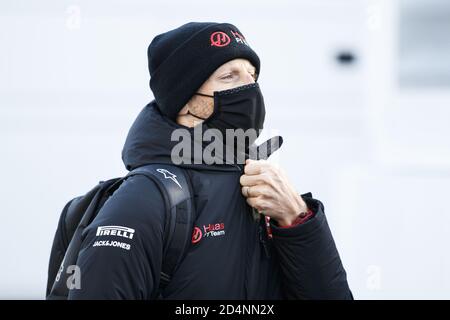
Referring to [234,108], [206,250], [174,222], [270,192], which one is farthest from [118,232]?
[234,108]

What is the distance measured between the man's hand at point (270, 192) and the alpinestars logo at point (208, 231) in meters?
0.14

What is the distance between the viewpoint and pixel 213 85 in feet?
8.70

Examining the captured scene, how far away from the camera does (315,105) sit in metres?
6.18

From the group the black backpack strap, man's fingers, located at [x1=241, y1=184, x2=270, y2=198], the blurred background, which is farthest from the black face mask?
the blurred background

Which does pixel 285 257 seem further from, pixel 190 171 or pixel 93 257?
pixel 93 257

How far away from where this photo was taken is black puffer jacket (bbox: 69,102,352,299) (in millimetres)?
2182

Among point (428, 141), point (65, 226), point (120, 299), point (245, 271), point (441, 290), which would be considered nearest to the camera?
point (120, 299)

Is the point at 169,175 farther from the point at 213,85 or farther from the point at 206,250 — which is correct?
the point at 213,85

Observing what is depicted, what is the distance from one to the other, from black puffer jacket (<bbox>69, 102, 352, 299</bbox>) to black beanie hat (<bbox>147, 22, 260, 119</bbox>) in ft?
0.31

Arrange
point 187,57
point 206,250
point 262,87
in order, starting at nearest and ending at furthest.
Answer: point 206,250, point 187,57, point 262,87

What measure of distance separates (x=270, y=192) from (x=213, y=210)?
0.19 meters

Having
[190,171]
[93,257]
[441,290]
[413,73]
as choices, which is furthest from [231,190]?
[413,73]

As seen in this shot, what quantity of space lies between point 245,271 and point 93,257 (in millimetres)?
497

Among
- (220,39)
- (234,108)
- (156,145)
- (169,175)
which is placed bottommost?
(169,175)
